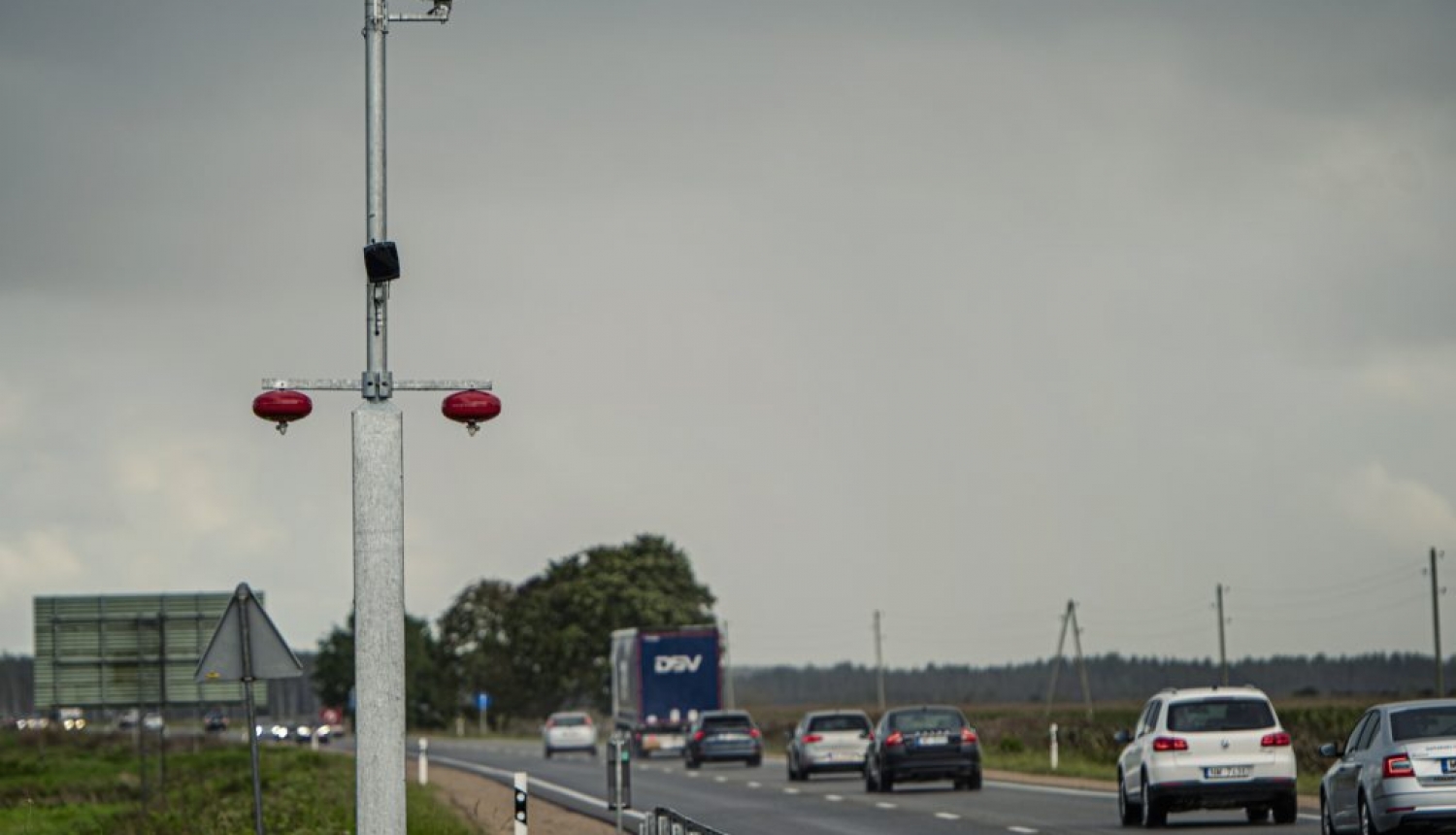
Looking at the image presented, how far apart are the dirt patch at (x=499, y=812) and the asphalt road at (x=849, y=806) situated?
1.68 ft

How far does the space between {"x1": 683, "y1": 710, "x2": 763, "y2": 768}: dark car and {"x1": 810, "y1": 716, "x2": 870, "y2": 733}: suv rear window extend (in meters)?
10.6

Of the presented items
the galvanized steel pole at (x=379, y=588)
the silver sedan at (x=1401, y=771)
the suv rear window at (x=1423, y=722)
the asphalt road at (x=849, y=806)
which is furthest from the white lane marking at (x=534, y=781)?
the galvanized steel pole at (x=379, y=588)

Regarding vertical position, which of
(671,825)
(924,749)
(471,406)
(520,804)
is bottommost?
(924,749)

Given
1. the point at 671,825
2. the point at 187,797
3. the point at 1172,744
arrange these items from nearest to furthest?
the point at 671,825
the point at 1172,744
the point at 187,797

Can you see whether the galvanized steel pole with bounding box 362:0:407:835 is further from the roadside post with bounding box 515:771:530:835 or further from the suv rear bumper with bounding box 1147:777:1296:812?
the suv rear bumper with bounding box 1147:777:1296:812

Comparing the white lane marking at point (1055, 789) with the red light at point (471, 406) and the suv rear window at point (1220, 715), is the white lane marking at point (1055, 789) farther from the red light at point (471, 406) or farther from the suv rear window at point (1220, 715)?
the red light at point (471, 406)

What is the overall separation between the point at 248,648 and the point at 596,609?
344 feet

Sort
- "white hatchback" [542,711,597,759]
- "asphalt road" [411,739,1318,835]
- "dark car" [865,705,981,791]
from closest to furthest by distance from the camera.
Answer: "asphalt road" [411,739,1318,835] < "dark car" [865,705,981,791] < "white hatchback" [542,711,597,759]

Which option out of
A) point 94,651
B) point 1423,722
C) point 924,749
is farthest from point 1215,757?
point 94,651

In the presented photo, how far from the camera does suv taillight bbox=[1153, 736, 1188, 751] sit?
95.8ft

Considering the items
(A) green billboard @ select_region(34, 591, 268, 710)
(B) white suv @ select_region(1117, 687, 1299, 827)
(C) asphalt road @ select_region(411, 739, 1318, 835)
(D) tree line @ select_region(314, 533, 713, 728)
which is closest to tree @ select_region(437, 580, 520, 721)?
(D) tree line @ select_region(314, 533, 713, 728)

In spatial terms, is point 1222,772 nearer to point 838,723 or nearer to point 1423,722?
point 1423,722

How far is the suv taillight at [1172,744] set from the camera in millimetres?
29188

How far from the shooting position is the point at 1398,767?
71.6 feet
